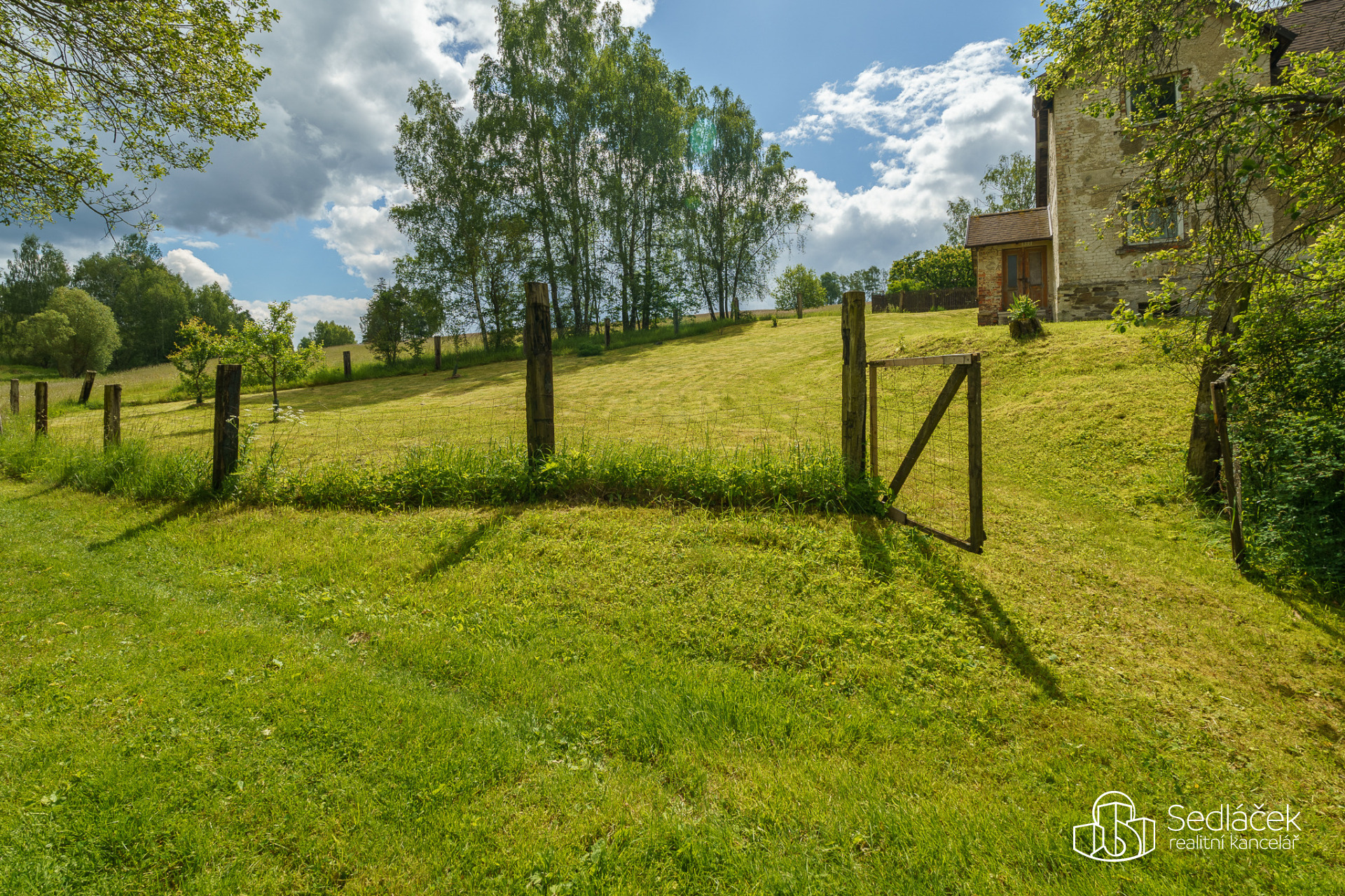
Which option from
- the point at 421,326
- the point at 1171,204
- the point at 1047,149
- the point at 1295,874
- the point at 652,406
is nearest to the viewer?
the point at 1295,874

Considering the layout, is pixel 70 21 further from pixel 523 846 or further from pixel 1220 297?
pixel 1220 297

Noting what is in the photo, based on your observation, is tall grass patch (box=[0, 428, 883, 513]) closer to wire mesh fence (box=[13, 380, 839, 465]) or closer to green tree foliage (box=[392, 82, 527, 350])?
wire mesh fence (box=[13, 380, 839, 465])

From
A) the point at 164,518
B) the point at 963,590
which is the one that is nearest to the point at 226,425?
the point at 164,518

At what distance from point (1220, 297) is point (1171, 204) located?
1.35 metres

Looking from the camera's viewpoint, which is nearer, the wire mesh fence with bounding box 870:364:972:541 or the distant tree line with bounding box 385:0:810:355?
the wire mesh fence with bounding box 870:364:972:541

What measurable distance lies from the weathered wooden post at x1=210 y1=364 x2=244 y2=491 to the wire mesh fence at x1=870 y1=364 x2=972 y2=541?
845 centimetres

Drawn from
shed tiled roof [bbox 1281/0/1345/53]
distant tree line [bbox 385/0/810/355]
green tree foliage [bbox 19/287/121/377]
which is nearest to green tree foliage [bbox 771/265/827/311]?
distant tree line [bbox 385/0/810/355]

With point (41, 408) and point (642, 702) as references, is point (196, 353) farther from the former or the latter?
point (642, 702)

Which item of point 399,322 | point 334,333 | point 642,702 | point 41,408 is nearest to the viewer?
point 642,702

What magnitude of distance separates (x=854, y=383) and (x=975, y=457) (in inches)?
72.7

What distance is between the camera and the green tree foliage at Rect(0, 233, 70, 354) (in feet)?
183

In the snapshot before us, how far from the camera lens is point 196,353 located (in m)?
19.6

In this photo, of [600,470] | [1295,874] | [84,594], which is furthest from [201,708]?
[1295,874]

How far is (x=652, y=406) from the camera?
1448 centimetres
